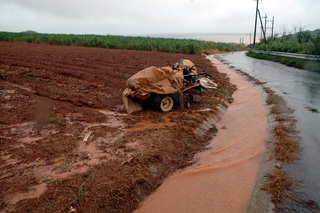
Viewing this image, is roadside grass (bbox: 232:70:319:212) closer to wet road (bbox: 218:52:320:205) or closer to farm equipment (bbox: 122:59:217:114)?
wet road (bbox: 218:52:320:205)

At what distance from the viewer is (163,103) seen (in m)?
8.01

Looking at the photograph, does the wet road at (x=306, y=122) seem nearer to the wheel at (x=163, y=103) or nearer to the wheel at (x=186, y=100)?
the wheel at (x=186, y=100)

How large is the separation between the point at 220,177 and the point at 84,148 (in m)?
2.73

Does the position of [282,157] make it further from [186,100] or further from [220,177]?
[186,100]

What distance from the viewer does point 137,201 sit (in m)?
4.29

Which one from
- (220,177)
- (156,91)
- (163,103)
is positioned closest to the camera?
(220,177)

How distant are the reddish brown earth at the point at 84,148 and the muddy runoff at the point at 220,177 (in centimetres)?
26

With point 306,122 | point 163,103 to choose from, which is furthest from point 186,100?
point 306,122

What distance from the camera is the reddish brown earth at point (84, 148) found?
13.1 feet

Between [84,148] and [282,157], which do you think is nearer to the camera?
[282,157]

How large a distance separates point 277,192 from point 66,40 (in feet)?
135

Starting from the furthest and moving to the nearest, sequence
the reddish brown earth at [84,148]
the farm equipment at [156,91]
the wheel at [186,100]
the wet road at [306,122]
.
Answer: the wheel at [186,100], the farm equipment at [156,91], the wet road at [306,122], the reddish brown earth at [84,148]

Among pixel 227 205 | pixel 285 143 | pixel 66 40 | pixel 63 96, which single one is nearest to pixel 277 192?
pixel 227 205

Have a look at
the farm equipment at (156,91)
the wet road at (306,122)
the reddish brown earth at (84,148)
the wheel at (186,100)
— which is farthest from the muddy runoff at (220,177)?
the farm equipment at (156,91)
